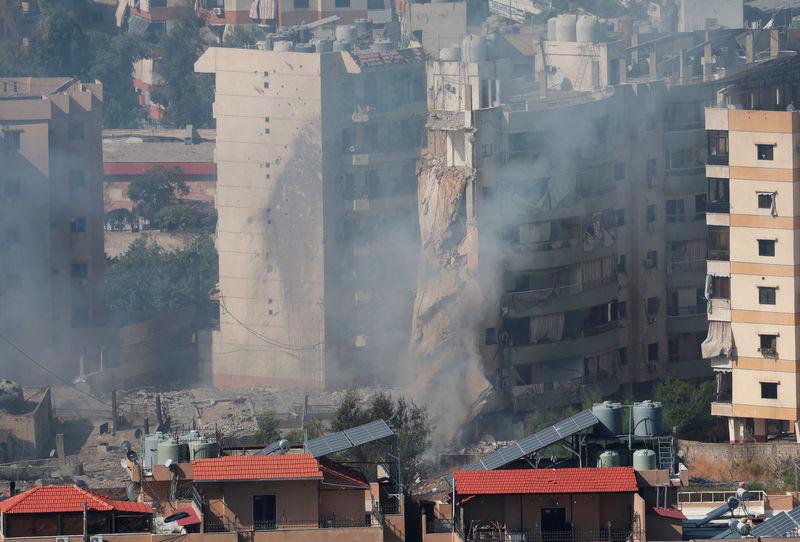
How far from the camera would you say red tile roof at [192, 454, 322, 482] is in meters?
43.2

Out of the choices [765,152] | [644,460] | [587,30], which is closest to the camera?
[644,460]

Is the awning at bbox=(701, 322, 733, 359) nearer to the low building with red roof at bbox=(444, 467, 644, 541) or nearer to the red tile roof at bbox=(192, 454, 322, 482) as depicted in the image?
the low building with red roof at bbox=(444, 467, 644, 541)

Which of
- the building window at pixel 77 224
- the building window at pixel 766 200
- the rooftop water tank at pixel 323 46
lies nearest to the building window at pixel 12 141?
the building window at pixel 77 224

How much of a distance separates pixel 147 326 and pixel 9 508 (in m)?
38.5

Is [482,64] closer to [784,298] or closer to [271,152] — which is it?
[271,152]

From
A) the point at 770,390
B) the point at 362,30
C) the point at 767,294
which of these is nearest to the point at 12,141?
the point at 362,30

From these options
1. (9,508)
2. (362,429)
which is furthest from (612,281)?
(9,508)

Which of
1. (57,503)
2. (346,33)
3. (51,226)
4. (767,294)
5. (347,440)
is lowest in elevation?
(57,503)

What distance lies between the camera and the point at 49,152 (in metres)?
78.0

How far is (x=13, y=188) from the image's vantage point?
78312 millimetres

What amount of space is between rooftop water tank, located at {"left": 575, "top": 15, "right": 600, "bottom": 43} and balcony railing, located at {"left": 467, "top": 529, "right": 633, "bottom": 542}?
1411 inches

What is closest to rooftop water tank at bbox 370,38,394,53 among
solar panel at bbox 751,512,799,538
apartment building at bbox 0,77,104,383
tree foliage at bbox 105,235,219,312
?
apartment building at bbox 0,77,104,383

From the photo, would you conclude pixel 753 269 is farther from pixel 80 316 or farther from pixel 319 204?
pixel 80 316

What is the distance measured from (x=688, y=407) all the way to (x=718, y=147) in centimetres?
581
